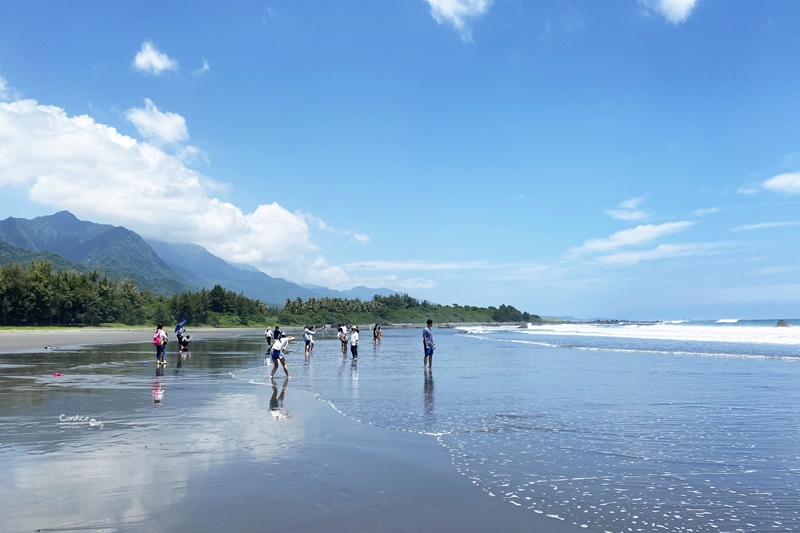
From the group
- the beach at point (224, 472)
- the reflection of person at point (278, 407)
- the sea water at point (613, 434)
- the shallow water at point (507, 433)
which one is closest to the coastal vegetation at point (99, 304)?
the shallow water at point (507, 433)

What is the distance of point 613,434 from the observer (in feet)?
38.0

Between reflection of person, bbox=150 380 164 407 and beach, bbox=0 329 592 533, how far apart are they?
0.26m

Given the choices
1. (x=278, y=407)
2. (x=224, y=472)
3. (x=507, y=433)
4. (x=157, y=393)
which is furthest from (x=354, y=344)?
(x=224, y=472)

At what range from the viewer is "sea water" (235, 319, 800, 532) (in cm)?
720

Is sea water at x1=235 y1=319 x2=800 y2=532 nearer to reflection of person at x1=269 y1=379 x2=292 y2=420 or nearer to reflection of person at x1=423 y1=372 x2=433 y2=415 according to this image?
reflection of person at x1=423 y1=372 x2=433 y2=415

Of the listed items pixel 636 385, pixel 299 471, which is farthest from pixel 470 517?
pixel 636 385

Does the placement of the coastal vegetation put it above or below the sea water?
above

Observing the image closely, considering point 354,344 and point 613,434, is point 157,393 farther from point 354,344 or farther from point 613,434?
point 354,344

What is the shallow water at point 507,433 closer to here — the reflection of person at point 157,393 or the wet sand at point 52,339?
the reflection of person at point 157,393

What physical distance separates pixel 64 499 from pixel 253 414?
21.6 feet

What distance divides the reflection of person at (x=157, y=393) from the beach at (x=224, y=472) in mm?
258

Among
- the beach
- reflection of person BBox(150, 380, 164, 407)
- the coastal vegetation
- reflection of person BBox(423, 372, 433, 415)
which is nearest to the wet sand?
the coastal vegetation

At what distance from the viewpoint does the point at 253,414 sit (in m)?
13.6

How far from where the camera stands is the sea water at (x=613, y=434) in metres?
7.20
